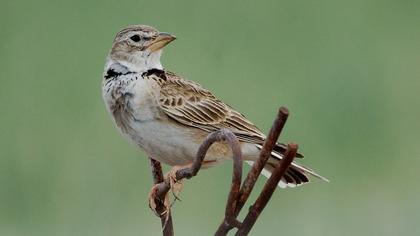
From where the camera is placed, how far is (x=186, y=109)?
9.34 ft

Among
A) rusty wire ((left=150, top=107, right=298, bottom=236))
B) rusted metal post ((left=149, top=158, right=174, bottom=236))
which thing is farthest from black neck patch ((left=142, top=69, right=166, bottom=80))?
rusty wire ((left=150, top=107, right=298, bottom=236))

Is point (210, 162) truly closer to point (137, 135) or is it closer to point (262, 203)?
point (137, 135)

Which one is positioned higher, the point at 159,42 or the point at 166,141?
the point at 159,42

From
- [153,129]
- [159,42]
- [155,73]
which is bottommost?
[153,129]

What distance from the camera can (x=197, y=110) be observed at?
9.44 ft

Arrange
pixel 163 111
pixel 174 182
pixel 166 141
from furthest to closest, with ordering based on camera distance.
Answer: pixel 163 111, pixel 166 141, pixel 174 182

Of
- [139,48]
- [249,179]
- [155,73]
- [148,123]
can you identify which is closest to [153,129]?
[148,123]

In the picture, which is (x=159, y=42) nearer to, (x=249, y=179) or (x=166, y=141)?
(x=166, y=141)

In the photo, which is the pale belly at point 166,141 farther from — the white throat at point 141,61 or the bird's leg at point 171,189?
the bird's leg at point 171,189

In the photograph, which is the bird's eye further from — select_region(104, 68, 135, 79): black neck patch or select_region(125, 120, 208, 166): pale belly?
select_region(125, 120, 208, 166): pale belly

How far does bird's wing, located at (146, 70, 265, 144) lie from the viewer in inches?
109

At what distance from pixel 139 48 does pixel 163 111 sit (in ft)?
0.93

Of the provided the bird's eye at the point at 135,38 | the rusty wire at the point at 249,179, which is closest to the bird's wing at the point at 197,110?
the bird's eye at the point at 135,38

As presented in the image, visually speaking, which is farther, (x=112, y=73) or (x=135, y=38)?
(x=135, y=38)
